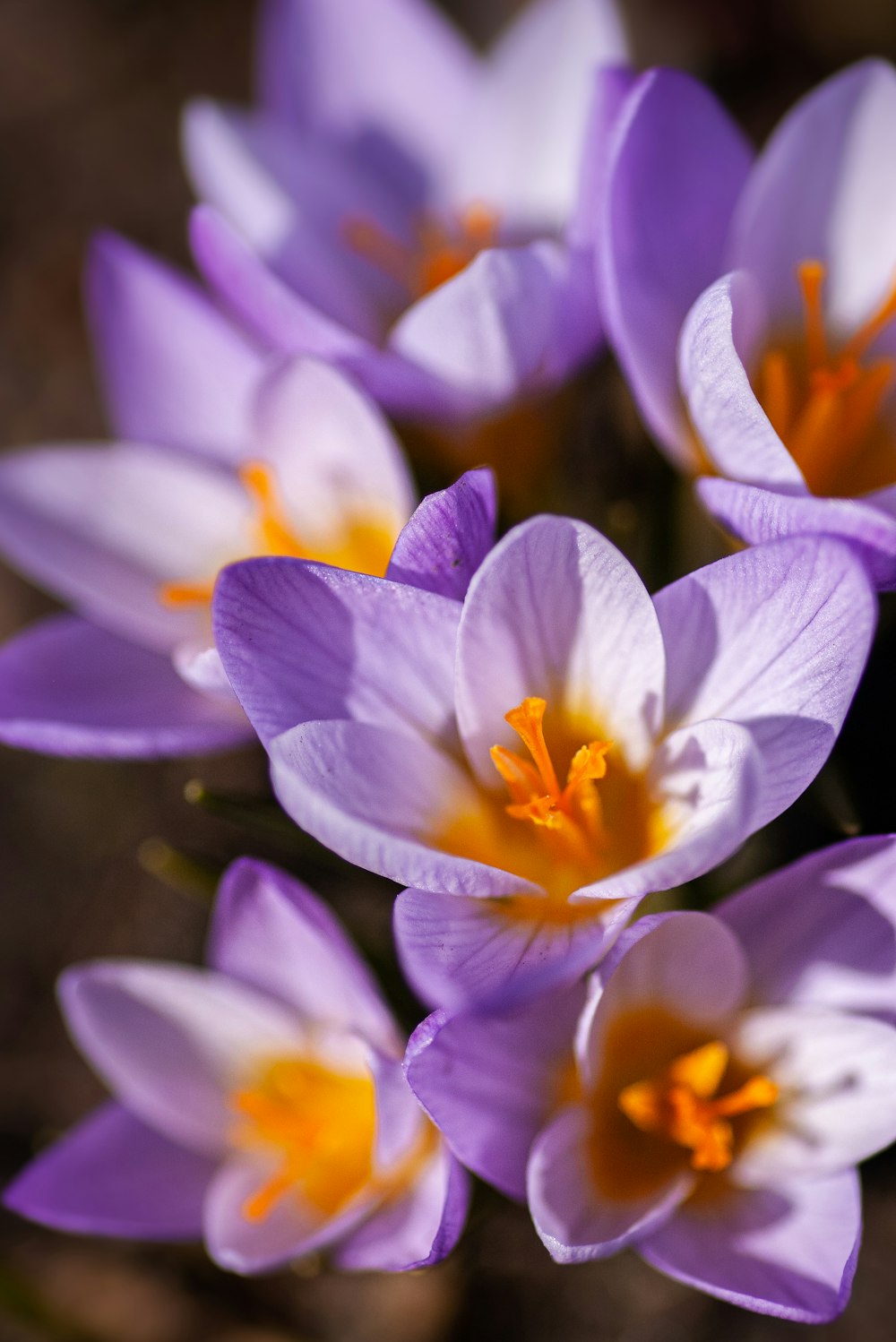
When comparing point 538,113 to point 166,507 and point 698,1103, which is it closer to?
point 166,507

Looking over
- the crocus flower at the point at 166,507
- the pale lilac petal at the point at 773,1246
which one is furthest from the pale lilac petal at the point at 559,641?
the pale lilac petal at the point at 773,1246

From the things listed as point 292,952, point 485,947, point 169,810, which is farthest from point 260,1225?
point 169,810

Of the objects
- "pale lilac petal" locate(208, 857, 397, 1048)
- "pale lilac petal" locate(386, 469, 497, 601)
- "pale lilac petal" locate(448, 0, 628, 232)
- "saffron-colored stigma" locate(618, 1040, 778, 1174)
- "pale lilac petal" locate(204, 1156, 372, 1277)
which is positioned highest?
"pale lilac petal" locate(448, 0, 628, 232)

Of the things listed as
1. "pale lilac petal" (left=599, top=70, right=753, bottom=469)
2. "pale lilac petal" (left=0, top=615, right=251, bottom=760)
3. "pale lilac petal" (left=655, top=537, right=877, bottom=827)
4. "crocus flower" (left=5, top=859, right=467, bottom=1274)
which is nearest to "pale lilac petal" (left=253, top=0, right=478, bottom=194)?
"pale lilac petal" (left=599, top=70, right=753, bottom=469)

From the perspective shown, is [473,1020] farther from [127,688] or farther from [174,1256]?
[174,1256]

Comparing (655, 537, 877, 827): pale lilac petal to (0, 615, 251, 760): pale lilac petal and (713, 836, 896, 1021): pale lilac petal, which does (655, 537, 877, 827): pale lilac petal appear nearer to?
(713, 836, 896, 1021): pale lilac petal

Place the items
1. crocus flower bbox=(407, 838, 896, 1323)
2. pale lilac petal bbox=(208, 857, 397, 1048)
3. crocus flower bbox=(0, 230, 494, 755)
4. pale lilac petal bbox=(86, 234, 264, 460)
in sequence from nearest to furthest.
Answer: crocus flower bbox=(407, 838, 896, 1323) < pale lilac petal bbox=(208, 857, 397, 1048) < crocus flower bbox=(0, 230, 494, 755) < pale lilac petal bbox=(86, 234, 264, 460)
